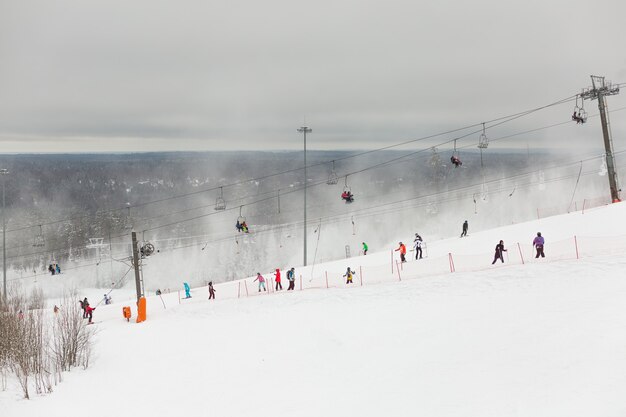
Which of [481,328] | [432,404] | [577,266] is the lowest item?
[432,404]

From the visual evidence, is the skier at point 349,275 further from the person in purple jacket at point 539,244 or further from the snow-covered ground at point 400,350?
the person in purple jacket at point 539,244

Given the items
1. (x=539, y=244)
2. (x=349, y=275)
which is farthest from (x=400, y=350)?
(x=349, y=275)

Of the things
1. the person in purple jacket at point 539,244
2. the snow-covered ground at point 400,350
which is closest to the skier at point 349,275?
the snow-covered ground at point 400,350

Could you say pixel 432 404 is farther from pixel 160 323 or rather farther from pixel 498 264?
pixel 160 323

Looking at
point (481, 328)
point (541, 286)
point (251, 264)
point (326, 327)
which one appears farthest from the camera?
point (251, 264)

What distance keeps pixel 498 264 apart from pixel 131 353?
Result: 755 inches

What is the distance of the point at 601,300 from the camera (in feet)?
69.2

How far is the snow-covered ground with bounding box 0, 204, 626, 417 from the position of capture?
17.5m

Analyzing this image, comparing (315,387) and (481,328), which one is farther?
(481,328)

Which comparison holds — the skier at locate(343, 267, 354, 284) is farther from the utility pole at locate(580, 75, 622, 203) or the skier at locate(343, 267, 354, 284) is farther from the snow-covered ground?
the utility pole at locate(580, 75, 622, 203)

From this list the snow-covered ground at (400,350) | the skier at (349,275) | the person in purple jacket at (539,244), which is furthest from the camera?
the skier at (349,275)

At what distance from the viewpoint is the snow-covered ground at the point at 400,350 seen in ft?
57.3

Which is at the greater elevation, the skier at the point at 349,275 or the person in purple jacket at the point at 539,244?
the person in purple jacket at the point at 539,244

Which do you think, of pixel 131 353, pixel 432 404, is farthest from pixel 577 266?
pixel 131 353
